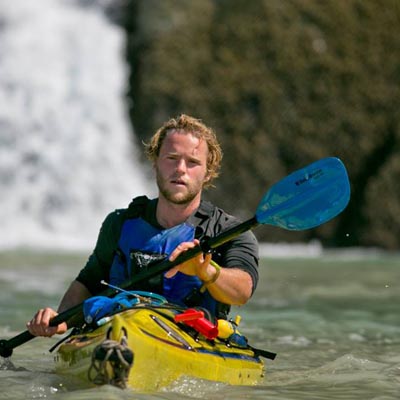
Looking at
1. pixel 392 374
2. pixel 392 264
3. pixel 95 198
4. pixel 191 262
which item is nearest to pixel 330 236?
pixel 392 264

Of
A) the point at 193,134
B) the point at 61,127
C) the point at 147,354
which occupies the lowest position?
the point at 147,354

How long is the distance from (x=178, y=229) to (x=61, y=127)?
1163cm

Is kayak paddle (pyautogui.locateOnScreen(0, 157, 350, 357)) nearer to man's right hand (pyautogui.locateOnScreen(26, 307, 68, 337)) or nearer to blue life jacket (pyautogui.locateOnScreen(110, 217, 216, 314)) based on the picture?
man's right hand (pyautogui.locateOnScreen(26, 307, 68, 337))

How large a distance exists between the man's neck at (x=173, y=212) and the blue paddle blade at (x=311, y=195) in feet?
1.18

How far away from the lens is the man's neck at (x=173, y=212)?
4.56 m

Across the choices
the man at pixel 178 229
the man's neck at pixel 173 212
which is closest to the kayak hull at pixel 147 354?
the man at pixel 178 229

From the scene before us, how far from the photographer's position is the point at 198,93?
16594 millimetres

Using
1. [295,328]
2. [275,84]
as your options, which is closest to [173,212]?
[295,328]

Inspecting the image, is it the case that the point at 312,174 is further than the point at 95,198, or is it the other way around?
the point at 95,198

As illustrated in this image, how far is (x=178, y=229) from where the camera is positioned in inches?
178

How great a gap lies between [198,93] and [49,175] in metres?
2.95

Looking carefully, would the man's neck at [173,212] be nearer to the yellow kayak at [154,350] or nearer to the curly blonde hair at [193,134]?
the curly blonde hair at [193,134]

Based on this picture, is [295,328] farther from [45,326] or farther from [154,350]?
[154,350]

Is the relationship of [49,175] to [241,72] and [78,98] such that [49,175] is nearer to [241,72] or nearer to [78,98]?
[78,98]
